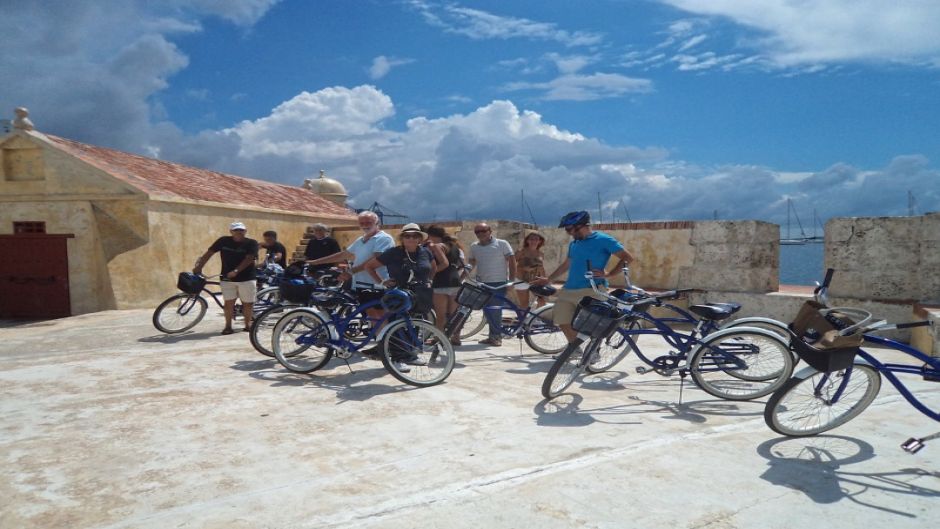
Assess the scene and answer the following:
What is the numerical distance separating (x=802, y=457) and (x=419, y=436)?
2.42 m

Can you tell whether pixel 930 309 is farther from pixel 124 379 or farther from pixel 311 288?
pixel 124 379

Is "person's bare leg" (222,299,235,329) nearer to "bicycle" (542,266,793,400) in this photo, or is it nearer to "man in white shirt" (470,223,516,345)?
"man in white shirt" (470,223,516,345)

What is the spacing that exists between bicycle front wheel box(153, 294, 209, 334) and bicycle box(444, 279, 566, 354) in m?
4.26

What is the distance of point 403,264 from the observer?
20.3 ft

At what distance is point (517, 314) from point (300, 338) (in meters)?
2.73

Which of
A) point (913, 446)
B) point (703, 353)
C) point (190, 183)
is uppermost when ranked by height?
point (190, 183)

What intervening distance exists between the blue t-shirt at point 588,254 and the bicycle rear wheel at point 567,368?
0.95m

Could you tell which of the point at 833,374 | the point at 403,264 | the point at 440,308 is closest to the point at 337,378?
the point at 403,264

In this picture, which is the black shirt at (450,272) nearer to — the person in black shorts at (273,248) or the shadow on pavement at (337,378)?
the shadow on pavement at (337,378)

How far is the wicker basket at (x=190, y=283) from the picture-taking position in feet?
28.4

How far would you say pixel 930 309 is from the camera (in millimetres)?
7109

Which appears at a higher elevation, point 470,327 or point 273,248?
point 273,248

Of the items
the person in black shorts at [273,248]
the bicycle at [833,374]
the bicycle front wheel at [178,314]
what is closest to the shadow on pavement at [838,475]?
the bicycle at [833,374]

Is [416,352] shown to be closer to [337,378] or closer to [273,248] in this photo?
[337,378]
